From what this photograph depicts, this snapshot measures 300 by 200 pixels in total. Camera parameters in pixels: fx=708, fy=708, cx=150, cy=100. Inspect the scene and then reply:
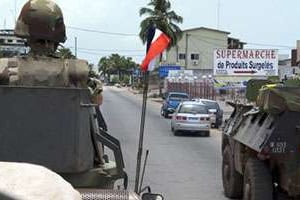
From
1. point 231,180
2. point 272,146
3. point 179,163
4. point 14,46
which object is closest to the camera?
point 272,146

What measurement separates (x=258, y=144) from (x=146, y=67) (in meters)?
6.51

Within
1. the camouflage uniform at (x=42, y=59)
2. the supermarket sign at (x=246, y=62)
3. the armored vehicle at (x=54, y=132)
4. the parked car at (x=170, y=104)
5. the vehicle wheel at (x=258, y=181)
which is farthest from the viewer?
the supermarket sign at (x=246, y=62)

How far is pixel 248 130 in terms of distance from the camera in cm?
1193

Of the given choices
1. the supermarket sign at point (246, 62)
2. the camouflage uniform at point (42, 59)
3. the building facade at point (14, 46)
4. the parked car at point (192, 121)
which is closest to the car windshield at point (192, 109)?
the parked car at point (192, 121)

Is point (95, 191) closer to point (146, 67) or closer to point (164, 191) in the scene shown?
point (146, 67)

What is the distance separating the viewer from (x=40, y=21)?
193 inches

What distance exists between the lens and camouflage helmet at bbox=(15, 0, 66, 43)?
4.88m

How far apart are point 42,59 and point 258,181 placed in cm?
666

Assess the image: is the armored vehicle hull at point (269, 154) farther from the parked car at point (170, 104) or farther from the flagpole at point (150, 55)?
the parked car at point (170, 104)

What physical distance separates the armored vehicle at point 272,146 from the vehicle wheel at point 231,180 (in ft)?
2.17

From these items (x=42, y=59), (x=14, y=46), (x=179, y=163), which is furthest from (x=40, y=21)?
(x=179, y=163)

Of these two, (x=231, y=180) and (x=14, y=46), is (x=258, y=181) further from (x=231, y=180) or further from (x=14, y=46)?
(x=14, y=46)

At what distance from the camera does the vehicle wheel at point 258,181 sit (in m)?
10.7

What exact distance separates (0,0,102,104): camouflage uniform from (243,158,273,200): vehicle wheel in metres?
6.12
